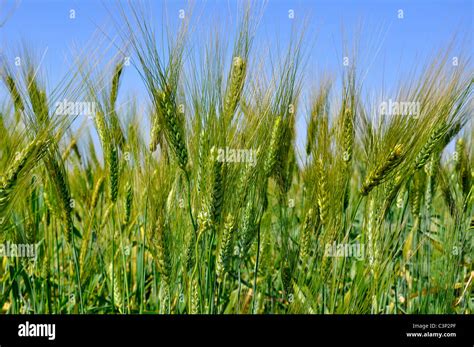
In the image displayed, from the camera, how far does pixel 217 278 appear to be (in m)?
1.47

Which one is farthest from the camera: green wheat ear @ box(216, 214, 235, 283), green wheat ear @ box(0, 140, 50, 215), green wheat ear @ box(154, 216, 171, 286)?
green wheat ear @ box(154, 216, 171, 286)

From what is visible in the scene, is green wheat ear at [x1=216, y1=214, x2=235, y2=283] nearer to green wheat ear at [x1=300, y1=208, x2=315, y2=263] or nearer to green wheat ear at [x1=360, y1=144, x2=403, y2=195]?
green wheat ear at [x1=300, y1=208, x2=315, y2=263]

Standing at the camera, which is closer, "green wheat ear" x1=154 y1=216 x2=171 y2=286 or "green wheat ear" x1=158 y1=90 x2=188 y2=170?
"green wheat ear" x1=158 y1=90 x2=188 y2=170

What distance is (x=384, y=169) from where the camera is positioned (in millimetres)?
1425

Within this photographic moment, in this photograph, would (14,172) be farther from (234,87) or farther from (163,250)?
(234,87)

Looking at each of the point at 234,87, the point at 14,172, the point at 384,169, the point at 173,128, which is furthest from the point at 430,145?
the point at 14,172

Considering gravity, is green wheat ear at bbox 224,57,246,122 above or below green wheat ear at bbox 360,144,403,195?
above

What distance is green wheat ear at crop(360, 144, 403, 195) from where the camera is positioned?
1410mm

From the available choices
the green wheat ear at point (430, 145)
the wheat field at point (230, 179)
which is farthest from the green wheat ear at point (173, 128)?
the green wheat ear at point (430, 145)

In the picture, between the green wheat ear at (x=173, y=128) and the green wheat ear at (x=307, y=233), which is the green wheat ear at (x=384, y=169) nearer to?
the green wheat ear at (x=307, y=233)

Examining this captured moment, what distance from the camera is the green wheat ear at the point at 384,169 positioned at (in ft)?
4.63

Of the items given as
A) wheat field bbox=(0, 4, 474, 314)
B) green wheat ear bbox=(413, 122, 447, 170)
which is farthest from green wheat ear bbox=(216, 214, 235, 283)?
green wheat ear bbox=(413, 122, 447, 170)
